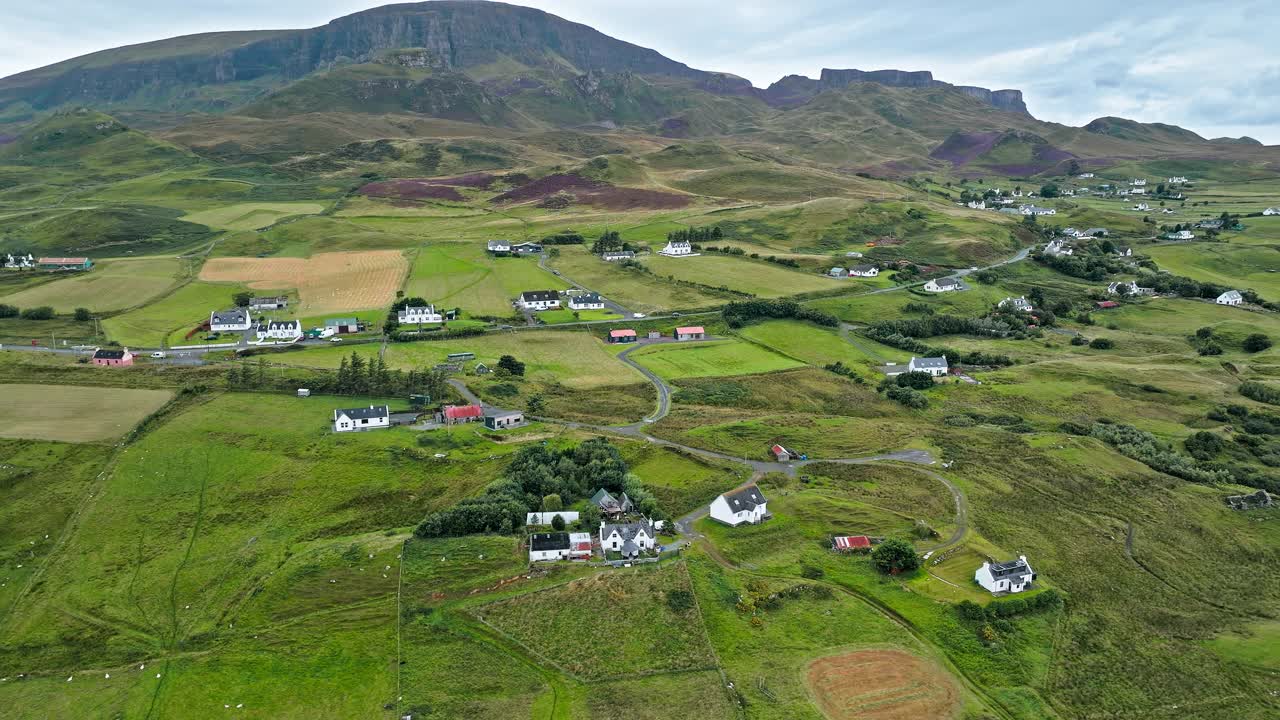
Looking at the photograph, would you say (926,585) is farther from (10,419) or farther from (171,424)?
(10,419)

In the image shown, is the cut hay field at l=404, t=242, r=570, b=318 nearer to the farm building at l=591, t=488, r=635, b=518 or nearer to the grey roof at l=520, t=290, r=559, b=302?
the grey roof at l=520, t=290, r=559, b=302

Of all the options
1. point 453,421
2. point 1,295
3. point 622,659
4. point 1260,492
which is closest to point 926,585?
point 622,659

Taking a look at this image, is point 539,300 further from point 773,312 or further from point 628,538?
point 628,538

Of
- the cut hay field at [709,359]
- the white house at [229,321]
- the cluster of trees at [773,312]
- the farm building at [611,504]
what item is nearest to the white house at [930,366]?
→ the cut hay field at [709,359]

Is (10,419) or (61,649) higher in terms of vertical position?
(10,419)

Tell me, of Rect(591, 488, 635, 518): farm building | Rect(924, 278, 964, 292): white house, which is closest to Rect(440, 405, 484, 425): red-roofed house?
Rect(591, 488, 635, 518): farm building

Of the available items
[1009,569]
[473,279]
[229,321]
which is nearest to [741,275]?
[473,279]
